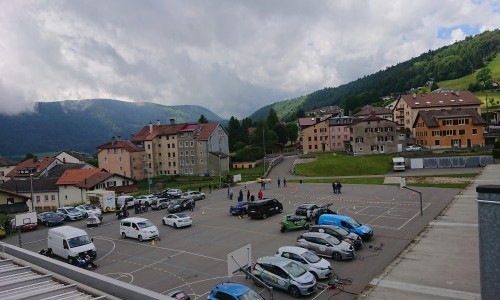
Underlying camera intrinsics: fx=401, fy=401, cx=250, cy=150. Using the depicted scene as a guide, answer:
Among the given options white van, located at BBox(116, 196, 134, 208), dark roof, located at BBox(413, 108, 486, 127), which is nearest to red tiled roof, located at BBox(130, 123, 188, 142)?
white van, located at BBox(116, 196, 134, 208)

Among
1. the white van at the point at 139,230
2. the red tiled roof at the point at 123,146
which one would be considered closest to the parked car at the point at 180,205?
the white van at the point at 139,230

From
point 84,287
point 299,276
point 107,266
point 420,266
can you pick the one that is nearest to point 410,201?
point 420,266

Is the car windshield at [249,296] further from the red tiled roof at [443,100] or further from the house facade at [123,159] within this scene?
the red tiled roof at [443,100]

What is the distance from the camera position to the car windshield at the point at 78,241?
26.0m

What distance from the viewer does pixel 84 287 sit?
7723 millimetres

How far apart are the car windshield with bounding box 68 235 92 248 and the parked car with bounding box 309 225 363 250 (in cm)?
1513

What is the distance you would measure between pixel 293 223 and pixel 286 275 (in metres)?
12.3

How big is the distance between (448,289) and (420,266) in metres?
3.33

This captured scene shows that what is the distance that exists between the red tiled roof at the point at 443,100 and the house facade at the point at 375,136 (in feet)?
77.3

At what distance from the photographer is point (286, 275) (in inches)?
745

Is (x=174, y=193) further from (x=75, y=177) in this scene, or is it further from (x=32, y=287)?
(x=32, y=287)

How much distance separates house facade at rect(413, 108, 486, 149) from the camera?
80.3 metres

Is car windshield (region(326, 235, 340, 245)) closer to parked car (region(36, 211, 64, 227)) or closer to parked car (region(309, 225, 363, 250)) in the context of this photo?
parked car (region(309, 225, 363, 250))

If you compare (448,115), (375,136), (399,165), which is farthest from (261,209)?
(448,115)
